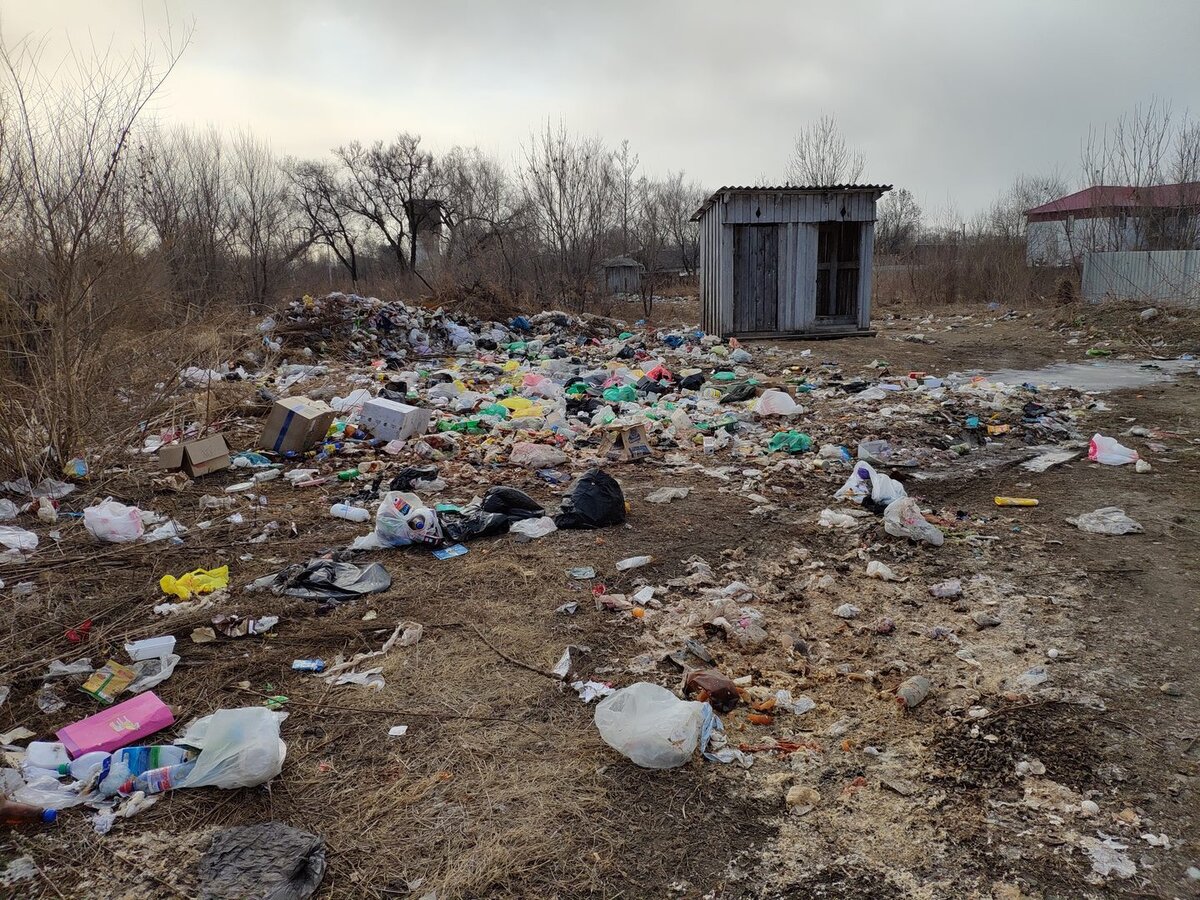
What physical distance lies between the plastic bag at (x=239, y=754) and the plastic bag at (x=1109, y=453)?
5999 mm

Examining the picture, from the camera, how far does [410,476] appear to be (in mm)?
5664

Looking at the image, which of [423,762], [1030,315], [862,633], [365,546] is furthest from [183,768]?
[1030,315]

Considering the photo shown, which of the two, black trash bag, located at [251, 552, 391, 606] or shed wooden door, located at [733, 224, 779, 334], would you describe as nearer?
black trash bag, located at [251, 552, 391, 606]

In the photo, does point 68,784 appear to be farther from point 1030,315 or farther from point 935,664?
point 1030,315

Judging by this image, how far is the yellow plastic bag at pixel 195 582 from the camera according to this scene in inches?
150

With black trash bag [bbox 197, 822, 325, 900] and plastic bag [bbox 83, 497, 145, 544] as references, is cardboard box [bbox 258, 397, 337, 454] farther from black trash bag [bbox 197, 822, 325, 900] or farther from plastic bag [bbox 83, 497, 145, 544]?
black trash bag [bbox 197, 822, 325, 900]

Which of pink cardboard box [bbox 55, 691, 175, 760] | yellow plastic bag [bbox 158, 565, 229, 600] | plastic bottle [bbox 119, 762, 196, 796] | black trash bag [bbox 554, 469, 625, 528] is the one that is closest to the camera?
plastic bottle [bbox 119, 762, 196, 796]

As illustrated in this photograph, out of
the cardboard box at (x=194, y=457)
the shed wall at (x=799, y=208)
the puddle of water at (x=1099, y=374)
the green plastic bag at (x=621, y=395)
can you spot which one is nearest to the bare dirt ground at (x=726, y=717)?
the cardboard box at (x=194, y=457)

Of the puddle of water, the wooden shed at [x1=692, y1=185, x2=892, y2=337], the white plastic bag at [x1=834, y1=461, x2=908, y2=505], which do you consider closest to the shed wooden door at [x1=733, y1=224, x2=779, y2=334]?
the wooden shed at [x1=692, y1=185, x2=892, y2=337]

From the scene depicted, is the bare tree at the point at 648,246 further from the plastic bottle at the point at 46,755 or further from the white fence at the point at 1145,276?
the plastic bottle at the point at 46,755

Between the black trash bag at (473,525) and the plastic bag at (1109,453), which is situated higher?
the plastic bag at (1109,453)

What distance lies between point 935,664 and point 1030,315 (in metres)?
15.3

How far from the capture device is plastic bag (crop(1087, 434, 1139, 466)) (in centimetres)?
561

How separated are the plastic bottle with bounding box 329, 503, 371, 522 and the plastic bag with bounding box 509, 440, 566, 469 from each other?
1.45 metres
